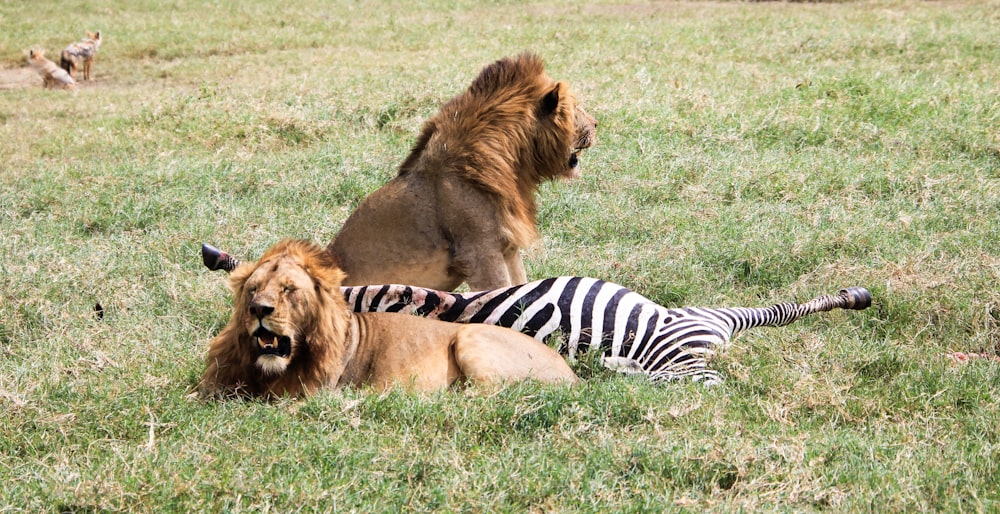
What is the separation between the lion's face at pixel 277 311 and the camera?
162 inches

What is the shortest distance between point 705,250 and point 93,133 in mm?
6378

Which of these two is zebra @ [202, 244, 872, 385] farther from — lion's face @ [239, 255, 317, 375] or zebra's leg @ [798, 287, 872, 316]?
lion's face @ [239, 255, 317, 375]

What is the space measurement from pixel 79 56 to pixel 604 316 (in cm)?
A: 1208

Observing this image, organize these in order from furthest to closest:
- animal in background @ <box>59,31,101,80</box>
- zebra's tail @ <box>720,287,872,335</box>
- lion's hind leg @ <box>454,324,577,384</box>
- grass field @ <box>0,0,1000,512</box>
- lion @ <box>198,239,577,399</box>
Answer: animal in background @ <box>59,31,101,80</box> < zebra's tail @ <box>720,287,872,335</box> < lion's hind leg @ <box>454,324,577,384</box> < lion @ <box>198,239,577,399</box> < grass field @ <box>0,0,1000,512</box>

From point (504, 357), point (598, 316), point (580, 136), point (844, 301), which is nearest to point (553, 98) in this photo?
point (580, 136)

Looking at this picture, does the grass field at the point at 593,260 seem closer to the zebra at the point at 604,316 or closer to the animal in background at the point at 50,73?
the zebra at the point at 604,316

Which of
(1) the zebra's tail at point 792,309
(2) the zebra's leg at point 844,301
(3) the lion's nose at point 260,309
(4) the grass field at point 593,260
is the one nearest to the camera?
(4) the grass field at point 593,260

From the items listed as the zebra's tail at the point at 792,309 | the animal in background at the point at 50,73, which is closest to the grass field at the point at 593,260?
the zebra's tail at the point at 792,309

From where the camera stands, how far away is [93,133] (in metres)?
9.96

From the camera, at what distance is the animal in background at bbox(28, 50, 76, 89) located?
553 inches

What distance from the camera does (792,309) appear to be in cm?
518

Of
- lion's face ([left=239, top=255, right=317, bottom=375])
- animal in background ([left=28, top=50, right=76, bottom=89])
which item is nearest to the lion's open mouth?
lion's face ([left=239, top=255, right=317, bottom=375])

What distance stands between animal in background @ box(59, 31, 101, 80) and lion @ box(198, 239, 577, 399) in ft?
37.5

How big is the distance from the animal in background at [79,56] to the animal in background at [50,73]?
0.49ft
